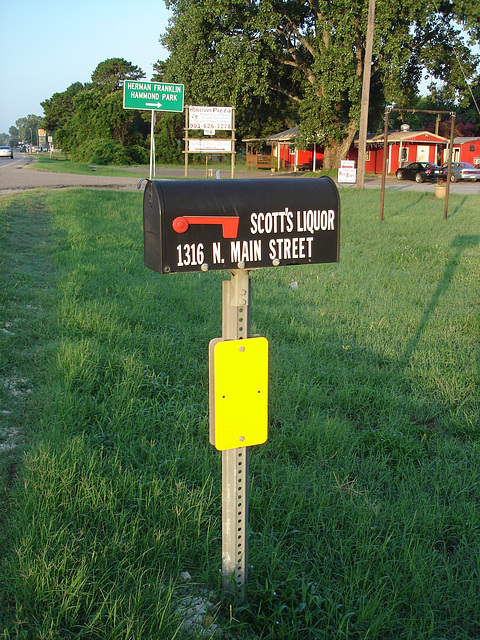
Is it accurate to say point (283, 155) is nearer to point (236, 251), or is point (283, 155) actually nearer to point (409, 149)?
point (409, 149)

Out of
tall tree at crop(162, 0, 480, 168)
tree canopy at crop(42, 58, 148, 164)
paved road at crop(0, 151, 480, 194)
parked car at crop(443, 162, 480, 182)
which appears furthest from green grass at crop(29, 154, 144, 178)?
parked car at crop(443, 162, 480, 182)

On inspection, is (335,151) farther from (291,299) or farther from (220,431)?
(220,431)

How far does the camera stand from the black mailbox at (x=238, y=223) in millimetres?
2018

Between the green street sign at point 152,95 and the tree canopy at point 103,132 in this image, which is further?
the tree canopy at point 103,132

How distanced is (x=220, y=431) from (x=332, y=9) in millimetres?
35050

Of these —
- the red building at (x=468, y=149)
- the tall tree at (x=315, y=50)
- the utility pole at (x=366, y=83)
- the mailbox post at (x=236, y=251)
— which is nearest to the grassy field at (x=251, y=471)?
the mailbox post at (x=236, y=251)

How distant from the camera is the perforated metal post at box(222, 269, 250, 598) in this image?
7.20 feet

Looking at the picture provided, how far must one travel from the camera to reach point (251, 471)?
11.0 ft

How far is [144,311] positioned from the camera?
6262 mm

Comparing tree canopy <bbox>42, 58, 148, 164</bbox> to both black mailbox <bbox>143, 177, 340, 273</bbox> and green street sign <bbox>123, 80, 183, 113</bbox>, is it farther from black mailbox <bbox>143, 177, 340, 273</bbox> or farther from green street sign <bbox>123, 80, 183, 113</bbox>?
black mailbox <bbox>143, 177, 340, 273</bbox>

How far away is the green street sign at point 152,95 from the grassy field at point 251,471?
12990 mm

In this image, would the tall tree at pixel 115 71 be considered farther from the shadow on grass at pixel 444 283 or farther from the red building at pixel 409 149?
the shadow on grass at pixel 444 283

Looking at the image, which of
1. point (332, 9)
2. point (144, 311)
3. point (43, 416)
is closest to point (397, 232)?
point (144, 311)

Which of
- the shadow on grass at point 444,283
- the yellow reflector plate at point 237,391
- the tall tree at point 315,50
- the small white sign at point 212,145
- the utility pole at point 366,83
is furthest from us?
the tall tree at point 315,50
